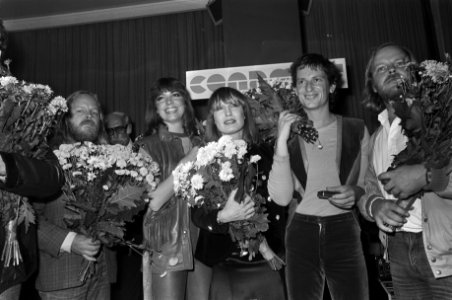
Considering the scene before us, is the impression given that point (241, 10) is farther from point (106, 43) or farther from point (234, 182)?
point (234, 182)

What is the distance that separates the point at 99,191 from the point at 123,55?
19.4 feet

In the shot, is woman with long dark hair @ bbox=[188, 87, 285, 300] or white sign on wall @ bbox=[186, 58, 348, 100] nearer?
woman with long dark hair @ bbox=[188, 87, 285, 300]

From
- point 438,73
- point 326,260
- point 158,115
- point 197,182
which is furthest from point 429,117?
point 158,115

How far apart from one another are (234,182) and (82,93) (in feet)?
4.49

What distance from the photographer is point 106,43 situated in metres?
7.87

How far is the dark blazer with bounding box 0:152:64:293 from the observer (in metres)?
1.74

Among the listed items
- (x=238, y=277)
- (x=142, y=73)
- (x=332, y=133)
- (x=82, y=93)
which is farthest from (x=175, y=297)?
(x=142, y=73)

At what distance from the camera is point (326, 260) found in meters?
2.15

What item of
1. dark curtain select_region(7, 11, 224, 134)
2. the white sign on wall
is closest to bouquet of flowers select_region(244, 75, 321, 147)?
the white sign on wall

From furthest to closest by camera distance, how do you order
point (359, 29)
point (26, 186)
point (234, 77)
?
point (359, 29)
point (234, 77)
point (26, 186)

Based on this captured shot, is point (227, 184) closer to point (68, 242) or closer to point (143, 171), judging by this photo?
point (143, 171)

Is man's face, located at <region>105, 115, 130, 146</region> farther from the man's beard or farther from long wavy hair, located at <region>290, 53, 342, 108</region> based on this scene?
long wavy hair, located at <region>290, 53, 342, 108</region>

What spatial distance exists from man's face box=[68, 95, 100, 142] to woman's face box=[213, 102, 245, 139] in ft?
2.71

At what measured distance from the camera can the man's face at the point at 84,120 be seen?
272cm
